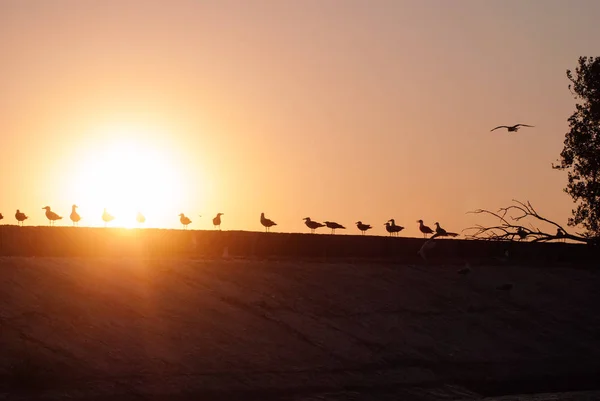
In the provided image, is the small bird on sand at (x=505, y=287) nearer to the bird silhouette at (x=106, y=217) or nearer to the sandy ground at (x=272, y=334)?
the sandy ground at (x=272, y=334)

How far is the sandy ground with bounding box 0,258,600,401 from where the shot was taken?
2630cm

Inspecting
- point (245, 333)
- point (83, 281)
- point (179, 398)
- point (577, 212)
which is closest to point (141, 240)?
point (83, 281)

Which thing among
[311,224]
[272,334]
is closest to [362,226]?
[311,224]

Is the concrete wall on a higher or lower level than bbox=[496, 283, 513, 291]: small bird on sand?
higher

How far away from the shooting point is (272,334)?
1235 inches

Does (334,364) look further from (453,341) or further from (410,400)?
(453,341)

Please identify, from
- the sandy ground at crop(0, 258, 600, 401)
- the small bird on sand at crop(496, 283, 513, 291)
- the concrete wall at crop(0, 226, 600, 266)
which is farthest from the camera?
the small bird on sand at crop(496, 283, 513, 291)

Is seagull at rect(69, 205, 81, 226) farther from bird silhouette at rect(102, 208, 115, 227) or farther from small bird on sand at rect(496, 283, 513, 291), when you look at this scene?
small bird on sand at rect(496, 283, 513, 291)

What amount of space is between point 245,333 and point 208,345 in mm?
1889

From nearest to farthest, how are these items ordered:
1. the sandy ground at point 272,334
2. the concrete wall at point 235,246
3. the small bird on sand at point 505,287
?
the sandy ground at point 272,334 → the concrete wall at point 235,246 → the small bird on sand at point 505,287

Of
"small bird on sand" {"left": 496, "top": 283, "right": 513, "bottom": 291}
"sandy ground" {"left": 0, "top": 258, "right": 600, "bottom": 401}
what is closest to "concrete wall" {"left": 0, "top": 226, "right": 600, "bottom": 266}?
"sandy ground" {"left": 0, "top": 258, "right": 600, "bottom": 401}

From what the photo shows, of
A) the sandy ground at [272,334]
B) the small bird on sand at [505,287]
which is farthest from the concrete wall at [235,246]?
the small bird on sand at [505,287]

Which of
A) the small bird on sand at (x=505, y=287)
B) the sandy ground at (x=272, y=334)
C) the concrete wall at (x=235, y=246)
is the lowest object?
the sandy ground at (x=272, y=334)

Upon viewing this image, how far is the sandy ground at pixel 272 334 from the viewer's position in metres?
26.3
